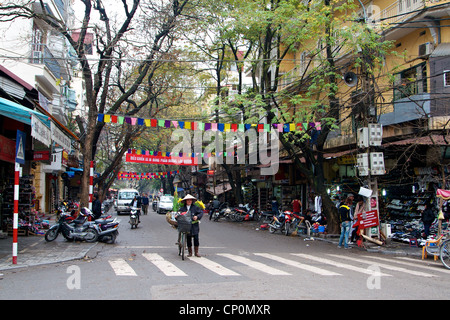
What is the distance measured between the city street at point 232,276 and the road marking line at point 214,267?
0.9 inches

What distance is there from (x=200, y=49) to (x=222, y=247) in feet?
45.3

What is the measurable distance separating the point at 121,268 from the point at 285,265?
4032 millimetres

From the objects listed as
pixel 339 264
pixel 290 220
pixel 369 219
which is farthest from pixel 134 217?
pixel 339 264

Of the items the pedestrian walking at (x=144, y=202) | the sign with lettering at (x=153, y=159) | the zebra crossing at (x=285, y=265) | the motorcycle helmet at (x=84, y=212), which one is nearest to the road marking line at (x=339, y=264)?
the zebra crossing at (x=285, y=265)

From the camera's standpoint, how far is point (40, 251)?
495 inches

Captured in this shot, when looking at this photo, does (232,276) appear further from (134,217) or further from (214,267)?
(134,217)

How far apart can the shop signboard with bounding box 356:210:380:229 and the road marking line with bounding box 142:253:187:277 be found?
7358mm

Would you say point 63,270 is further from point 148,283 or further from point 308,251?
point 308,251

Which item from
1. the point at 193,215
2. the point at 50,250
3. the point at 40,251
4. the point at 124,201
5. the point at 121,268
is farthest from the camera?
the point at 124,201

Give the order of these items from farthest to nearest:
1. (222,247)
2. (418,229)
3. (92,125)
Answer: (92,125) < (418,229) < (222,247)

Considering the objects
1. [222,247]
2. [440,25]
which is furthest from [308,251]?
[440,25]
